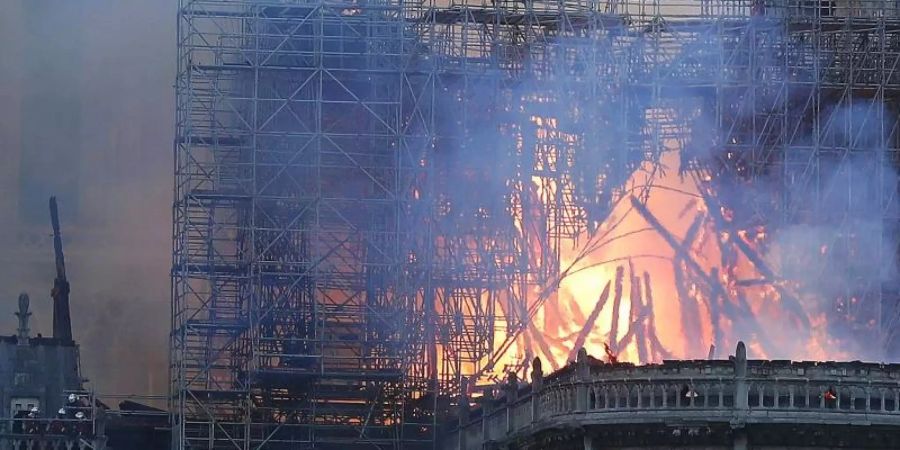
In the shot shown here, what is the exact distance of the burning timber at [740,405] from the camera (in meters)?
91.4

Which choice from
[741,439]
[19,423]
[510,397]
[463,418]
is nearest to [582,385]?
[741,439]

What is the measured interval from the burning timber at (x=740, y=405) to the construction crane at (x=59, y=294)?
27434 mm

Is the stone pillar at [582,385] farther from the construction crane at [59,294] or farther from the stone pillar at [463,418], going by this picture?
the construction crane at [59,294]

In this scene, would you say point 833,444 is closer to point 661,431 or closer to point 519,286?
point 661,431

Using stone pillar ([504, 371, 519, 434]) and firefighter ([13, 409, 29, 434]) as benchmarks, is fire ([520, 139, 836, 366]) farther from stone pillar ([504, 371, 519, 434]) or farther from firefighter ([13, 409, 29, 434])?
firefighter ([13, 409, 29, 434])

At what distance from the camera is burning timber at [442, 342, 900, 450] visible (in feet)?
300

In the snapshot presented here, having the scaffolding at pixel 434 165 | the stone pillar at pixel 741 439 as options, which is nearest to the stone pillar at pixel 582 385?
the stone pillar at pixel 741 439

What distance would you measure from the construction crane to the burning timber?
27.4m

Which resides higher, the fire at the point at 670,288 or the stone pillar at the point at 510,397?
the fire at the point at 670,288

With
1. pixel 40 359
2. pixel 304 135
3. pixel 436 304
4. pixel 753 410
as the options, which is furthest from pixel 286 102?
pixel 753 410

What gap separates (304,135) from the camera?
108 meters

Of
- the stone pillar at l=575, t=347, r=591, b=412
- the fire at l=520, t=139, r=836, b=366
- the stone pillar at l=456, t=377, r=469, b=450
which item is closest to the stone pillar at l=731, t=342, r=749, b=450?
the stone pillar at l=575, t=347, r=591, b=412

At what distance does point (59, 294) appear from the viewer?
118m

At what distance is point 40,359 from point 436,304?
16459 millimetres
